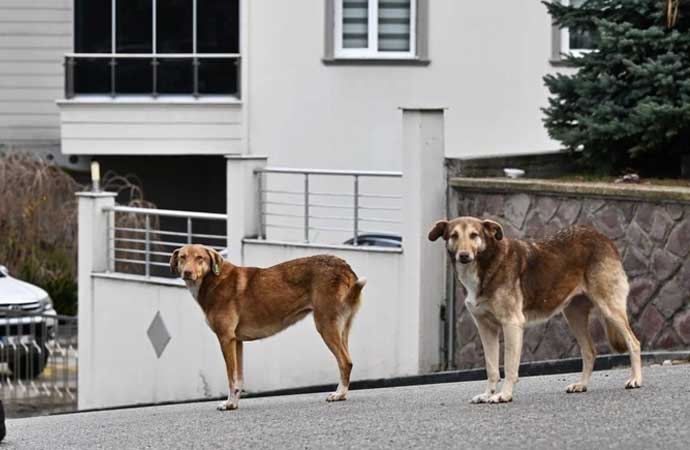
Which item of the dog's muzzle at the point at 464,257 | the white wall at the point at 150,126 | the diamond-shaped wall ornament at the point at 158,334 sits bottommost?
the diamond-shaped wall ornament at the point at 158,334

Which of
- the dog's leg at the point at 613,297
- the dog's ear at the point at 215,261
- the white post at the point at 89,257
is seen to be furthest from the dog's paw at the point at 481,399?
the white post at the point at 89,257

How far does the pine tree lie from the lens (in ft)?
65.3

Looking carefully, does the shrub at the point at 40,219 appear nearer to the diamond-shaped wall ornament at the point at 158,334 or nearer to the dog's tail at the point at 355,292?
the diamond-shaped wall ornament at the point at 158,334

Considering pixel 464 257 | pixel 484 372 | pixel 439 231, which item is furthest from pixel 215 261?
pixel 484 372

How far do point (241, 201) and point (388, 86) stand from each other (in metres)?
8.81

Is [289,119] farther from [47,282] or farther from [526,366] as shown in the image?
[526,366]

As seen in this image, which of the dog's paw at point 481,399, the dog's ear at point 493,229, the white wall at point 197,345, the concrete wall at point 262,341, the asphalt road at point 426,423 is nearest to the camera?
the asphalt road at point 426,423

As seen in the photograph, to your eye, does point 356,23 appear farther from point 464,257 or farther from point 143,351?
point 464,257

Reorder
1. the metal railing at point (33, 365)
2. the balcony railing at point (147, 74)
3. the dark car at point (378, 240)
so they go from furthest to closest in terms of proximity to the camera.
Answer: the balcony railing at point (147, 74), the metal railing at point (33, 365), the dark car at point (378, 240)

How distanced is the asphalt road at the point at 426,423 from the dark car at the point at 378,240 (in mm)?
6206

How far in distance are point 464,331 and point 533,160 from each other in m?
2.56

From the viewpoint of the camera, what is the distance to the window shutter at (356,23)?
30.3m

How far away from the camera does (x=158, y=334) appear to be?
23.2 metres

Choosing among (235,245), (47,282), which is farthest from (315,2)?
(235,245)
